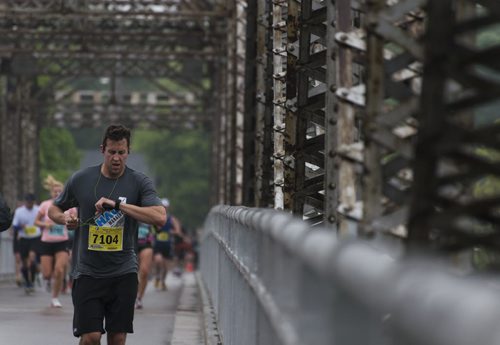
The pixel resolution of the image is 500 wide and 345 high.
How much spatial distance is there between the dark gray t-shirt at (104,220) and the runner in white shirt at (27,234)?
19127 mm

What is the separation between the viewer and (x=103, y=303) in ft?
32.9

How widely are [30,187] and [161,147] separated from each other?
6529 centimetres

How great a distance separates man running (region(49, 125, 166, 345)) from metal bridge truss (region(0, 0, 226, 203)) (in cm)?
2992

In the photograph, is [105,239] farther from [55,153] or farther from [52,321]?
[55,153]

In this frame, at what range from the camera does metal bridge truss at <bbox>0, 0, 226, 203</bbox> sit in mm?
44000

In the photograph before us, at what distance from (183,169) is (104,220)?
115 metres

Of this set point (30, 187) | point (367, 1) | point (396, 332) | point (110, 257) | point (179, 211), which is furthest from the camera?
point (179, 211)

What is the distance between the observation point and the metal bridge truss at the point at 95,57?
144 ft

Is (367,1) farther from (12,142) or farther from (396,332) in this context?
(12,142)

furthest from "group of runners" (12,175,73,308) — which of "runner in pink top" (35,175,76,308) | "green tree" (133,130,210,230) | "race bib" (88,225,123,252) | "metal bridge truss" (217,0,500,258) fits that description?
"green tree" (133,130,210,230)

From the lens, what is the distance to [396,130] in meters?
7.13

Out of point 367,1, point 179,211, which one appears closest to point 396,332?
point 367,1

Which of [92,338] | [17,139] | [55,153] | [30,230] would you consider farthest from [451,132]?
[55,153]

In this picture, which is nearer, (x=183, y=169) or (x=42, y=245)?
(x=42, y=245)
